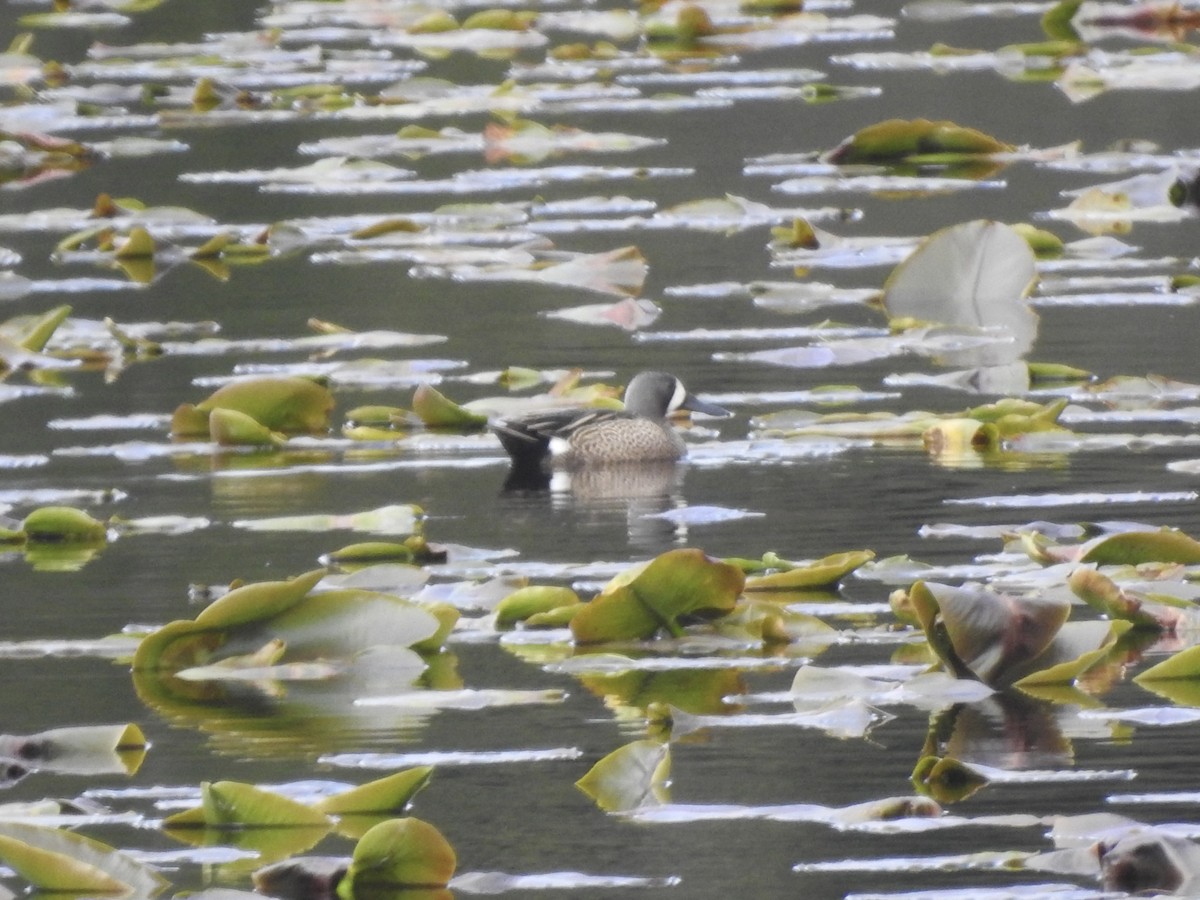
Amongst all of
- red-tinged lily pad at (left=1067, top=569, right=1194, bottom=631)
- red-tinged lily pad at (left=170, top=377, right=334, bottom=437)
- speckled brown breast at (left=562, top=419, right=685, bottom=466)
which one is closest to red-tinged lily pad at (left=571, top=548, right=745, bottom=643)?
red-tinged lily pad at (left=1067, top=569, right=1194, bottom=631)

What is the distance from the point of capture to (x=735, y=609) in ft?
18.8

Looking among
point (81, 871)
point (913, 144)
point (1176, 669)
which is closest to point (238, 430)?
point (1176, 669)

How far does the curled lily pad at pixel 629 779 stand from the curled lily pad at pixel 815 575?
131 centimetres

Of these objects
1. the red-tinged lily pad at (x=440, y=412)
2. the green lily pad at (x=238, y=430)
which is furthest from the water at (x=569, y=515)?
the red-tinged lily pad at (x=440, y=412)

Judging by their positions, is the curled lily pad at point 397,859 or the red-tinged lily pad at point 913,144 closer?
the curled lily pad at point 397,859

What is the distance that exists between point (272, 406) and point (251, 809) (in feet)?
13.1

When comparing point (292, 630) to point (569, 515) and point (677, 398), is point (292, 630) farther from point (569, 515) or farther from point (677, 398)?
point (677, 398)

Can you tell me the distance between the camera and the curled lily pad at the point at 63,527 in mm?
6996

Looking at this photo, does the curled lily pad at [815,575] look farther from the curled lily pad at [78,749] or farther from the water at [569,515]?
the curled lily pad at [78,749]

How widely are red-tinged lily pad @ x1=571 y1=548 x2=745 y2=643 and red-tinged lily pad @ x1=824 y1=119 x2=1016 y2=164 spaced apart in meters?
8.04

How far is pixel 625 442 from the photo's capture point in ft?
26.5

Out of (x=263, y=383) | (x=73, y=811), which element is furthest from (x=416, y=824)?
(x=263, y=383)

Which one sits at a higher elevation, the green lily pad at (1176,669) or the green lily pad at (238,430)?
the green lily pad at (1176,669)

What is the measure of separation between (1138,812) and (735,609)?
1428 mm
